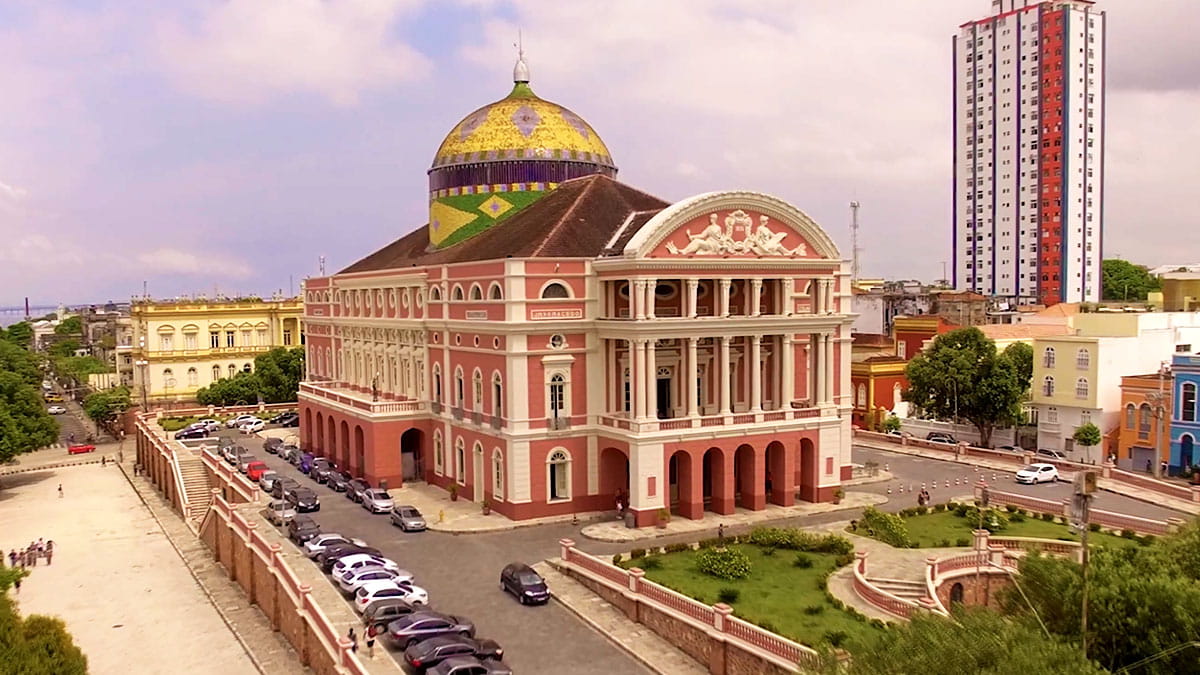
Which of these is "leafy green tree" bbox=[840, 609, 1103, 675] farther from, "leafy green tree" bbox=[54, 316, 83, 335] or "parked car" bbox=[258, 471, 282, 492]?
"leafy green tree" bbox=[54, 316, 83, 335]

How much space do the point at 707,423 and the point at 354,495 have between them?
51.1 feet

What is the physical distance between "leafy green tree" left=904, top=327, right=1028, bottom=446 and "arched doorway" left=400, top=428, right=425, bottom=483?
26261mm

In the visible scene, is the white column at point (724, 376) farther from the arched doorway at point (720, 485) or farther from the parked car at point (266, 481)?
the parked car at point (266, 481)

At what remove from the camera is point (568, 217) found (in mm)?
40531

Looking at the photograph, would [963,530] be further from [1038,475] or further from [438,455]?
[438,455]

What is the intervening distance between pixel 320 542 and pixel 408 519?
3.97m

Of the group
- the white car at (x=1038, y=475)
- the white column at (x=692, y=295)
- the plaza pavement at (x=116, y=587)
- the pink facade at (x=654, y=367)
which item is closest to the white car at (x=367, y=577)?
the plaza pavement at (x=116, y=587)

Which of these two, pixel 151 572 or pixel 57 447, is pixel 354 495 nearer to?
pixel 151 572

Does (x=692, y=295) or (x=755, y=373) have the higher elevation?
(x=692, y=295)

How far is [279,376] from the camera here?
72.7 metres

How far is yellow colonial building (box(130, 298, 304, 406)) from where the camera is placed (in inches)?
2987

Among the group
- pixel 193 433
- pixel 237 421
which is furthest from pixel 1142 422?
pixel 237 421

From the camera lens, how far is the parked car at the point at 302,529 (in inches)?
1348

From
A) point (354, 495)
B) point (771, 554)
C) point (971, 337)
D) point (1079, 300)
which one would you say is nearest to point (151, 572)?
point (354, 495)
